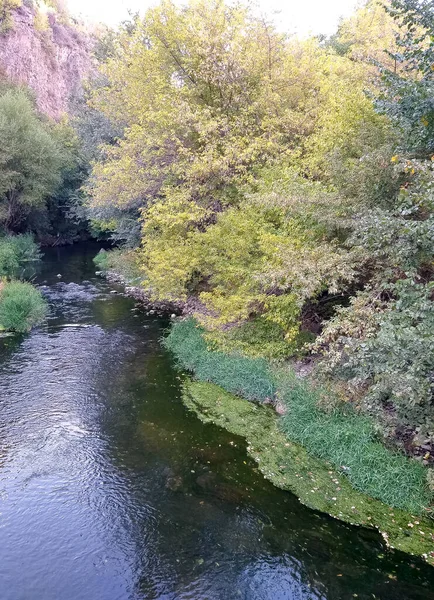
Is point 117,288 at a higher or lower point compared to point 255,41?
lower

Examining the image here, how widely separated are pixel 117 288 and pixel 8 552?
1604cm

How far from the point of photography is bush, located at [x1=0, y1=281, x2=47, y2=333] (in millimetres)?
14602

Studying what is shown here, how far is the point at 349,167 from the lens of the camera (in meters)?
9.44

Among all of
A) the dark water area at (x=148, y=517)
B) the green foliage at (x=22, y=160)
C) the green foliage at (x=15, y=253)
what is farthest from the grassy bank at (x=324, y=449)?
the green foliage at (x=22, y=160)

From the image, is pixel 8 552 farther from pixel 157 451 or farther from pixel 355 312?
pixel 355 312

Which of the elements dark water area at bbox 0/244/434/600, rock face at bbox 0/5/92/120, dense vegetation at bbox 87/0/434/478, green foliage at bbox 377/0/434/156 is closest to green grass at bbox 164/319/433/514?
dense vegetation at bbox 87/0/434/478

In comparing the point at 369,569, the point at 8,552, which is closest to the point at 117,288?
the point at 8,552

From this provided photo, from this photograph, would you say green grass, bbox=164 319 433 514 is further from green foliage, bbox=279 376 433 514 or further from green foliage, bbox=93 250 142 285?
green foliage, bbox=93 250 142 285

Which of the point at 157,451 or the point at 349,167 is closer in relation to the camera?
the point at 157,451

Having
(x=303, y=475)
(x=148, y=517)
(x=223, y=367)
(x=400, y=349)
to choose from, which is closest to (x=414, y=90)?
(x=400, y=349)

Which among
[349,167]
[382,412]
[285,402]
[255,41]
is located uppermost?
[255,41]

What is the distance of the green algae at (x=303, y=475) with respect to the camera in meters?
6.25

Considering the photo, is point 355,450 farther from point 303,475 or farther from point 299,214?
point 299,214

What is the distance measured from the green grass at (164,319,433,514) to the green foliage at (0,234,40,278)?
16060 mm
